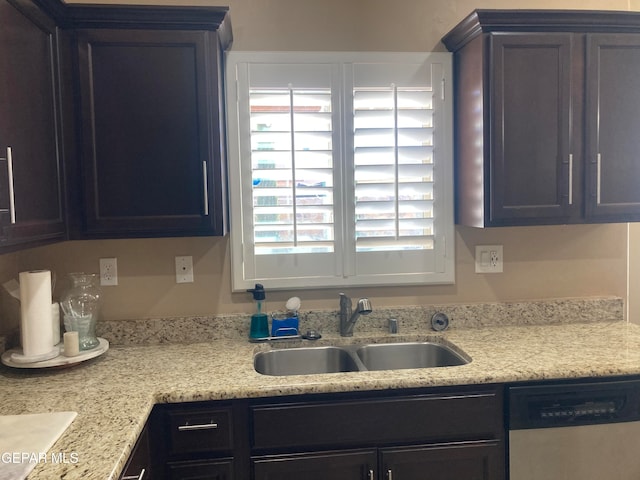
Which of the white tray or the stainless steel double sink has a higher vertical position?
the white tray

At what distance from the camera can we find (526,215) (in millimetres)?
2027

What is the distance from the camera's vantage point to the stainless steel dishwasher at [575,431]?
5.66 ft

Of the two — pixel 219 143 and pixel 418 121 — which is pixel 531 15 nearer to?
pixel 418 121

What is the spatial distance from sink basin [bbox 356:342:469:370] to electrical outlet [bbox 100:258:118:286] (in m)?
1.14

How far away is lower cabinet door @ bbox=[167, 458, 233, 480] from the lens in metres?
1.63

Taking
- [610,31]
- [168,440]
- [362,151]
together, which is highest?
[610,31]

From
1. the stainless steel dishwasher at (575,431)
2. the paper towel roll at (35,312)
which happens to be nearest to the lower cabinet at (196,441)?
the paper towel roll at (35,312)

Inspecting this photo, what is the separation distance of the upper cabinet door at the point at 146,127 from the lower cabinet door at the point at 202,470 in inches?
32.8

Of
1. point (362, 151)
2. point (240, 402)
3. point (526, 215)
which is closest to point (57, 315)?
point (240, 402)

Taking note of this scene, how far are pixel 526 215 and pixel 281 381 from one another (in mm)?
1191

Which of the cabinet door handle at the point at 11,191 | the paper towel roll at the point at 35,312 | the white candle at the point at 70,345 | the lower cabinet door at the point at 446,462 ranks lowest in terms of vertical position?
the lower cabinet door at the point at 446,462

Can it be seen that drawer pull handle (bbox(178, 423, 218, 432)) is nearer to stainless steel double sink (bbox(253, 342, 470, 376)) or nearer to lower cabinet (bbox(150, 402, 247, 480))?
lower cabinet (bbox(150, 402, 247, 480))

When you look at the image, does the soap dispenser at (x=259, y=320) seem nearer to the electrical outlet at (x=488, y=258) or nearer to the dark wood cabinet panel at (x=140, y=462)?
the dark wood cabinet panel at (x=140, y=462)

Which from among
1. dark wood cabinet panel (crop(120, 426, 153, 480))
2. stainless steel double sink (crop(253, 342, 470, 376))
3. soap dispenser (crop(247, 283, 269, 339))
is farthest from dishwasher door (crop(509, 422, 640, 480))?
dark wood cabinet panel (crop(120, 426, 153, 480))
